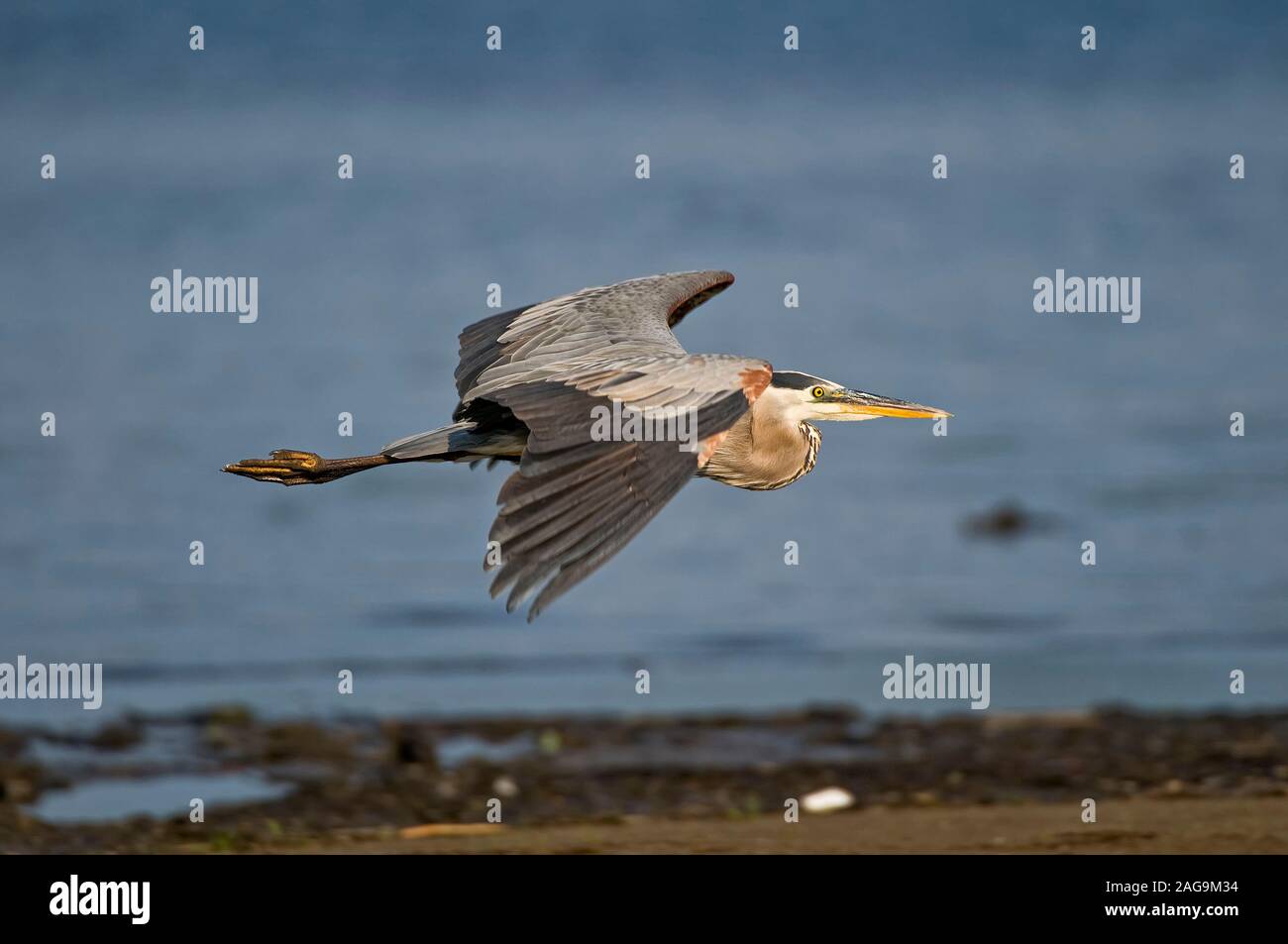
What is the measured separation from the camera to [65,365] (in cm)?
2348

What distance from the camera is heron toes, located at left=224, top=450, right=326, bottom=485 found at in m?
9.58

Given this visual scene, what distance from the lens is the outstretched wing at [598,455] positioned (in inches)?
258

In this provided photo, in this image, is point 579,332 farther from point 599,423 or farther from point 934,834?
point 934,834

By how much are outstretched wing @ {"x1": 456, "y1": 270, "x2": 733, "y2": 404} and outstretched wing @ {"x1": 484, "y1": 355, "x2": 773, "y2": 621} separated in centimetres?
57

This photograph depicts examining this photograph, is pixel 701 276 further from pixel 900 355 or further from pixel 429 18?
pixel 429 18

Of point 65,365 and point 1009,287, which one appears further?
point 1009,287

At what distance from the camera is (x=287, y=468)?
9617 millimetres

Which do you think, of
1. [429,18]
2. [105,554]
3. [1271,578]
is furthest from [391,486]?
[429,18]

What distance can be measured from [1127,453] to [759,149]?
15574 millimetres

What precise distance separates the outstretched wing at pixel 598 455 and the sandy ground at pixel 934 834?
3002 mm

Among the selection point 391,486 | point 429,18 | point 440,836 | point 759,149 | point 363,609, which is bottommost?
point 440,836

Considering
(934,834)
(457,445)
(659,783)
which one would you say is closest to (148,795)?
(659,783)

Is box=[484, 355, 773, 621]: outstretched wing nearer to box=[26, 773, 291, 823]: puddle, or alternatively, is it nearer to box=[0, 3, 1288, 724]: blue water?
box=[26, 773, 291, 823]: puddle

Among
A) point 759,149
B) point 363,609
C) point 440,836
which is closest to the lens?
point 440,836
